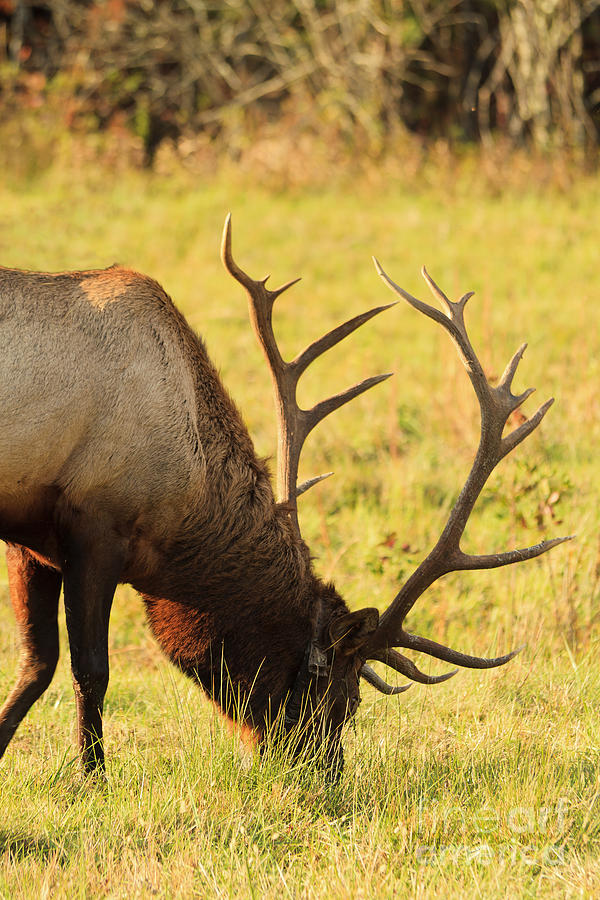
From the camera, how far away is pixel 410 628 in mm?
4836

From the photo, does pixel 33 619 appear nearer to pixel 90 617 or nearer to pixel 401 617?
pixel 90 617

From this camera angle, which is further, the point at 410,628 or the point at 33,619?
the point at 410,628

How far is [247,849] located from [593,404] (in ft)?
14.0

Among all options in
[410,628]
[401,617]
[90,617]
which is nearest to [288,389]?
[401,617]

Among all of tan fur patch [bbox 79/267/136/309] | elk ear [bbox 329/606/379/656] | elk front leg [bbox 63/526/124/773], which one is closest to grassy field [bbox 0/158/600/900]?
elk front leg [bbox 63/526/124/773]

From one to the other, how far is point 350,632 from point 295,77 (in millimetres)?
11154

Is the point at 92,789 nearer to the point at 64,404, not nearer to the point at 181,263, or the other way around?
the point at 64,404

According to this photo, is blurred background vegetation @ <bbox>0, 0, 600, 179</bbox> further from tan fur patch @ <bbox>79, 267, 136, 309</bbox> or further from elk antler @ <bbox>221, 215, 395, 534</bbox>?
tan fur patch @ <bbox>79, 267, 136, 309</bbox>

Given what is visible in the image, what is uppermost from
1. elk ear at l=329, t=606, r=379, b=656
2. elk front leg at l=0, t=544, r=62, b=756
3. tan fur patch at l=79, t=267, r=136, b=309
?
tan fur patch at l=79, t=267, r=136, b=309

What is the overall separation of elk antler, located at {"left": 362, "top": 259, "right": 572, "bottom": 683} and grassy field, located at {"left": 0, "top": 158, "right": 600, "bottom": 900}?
29 centimetres

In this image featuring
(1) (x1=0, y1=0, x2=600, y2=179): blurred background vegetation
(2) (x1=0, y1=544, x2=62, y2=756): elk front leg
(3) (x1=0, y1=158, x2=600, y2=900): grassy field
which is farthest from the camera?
(1) (x1=0, y1=0, x2=600, y2=179): blurred background vegetation

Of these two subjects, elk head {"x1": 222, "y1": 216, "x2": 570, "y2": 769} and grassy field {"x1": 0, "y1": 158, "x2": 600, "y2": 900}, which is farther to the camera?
elk head {"x1": 222, "y1": 216, "x2": 570, "y2": 769}

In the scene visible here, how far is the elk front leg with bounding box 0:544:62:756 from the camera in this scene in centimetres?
369

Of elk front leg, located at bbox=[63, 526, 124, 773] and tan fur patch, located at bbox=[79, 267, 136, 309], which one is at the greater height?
tan fur patch, located at bbox=[79, 267, 136, 309]
